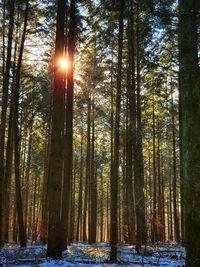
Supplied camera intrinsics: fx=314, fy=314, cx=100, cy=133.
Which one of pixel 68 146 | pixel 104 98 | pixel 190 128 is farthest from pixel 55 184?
pixel 104 98

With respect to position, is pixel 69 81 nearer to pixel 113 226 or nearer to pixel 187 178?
pixel 113 226

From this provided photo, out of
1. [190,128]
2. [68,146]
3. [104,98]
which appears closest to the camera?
[190,128]

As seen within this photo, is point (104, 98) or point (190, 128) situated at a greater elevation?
point (104, 98)

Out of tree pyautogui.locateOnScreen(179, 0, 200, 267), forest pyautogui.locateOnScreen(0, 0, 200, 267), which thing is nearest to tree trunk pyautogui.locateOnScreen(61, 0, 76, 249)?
forest pyautogui.locateOnScreen(0, 0, 200, 267)

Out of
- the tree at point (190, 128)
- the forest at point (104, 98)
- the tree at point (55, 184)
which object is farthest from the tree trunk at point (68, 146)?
the tree at point (190, 128)

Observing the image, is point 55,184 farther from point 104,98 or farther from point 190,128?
point 104,98

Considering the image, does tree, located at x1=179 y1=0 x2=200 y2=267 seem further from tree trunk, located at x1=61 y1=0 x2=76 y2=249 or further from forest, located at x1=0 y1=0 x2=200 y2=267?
tree trunk, located at x1=61 y1=0 x2=76 y2=249

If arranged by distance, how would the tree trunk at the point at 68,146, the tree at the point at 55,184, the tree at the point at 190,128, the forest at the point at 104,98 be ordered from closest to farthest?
the tree at the point at 190,128, the forest at the point at 104,98, the tree at the point at 55,184, the tree trunk at the point at 68,146

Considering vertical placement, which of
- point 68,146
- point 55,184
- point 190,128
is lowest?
point 55,184

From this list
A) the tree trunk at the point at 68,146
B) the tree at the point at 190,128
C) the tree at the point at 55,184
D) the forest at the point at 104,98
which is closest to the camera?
the tree at the point at 190,128

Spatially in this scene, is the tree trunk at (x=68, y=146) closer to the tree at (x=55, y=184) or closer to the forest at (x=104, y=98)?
the forest at (x=104, y=98)

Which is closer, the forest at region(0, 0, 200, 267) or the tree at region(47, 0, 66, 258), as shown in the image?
the forest at region(0, 0, 200, 267)

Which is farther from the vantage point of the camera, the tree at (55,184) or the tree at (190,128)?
the tree at (55,184)

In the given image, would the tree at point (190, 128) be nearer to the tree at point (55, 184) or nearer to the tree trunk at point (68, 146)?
the tree at point (55, 184)
